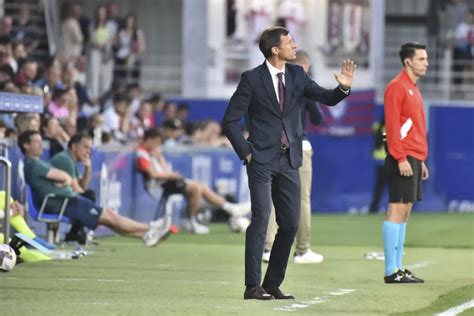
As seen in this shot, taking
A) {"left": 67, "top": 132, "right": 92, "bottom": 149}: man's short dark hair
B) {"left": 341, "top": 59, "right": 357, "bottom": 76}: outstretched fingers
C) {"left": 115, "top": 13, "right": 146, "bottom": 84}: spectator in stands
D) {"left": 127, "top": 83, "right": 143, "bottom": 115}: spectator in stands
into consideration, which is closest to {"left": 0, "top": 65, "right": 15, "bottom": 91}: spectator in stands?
{"left": 67, "top": 132, "right": 92, "bottom": 149}: man's short dark hair

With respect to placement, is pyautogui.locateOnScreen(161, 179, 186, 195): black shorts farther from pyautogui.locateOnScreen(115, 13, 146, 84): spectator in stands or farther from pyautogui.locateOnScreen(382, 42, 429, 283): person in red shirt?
pyautogui.locateOnScreen(382, 42, 429, 283): person in red shirt

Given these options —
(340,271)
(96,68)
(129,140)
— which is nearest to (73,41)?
(96,68)

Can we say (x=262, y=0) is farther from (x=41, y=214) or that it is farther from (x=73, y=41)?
(x=41, y=214)

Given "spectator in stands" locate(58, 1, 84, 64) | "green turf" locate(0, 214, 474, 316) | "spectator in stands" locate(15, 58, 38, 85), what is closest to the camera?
"green turf" locate(0, 214, 474, 316)

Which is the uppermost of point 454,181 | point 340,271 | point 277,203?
point 277,203

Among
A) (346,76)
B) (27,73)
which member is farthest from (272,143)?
→ (27,73)

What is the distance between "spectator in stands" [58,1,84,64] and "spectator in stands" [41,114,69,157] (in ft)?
27.1

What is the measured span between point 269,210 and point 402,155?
199 cm

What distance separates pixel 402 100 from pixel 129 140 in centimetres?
1212

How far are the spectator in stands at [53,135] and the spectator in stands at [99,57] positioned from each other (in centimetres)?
918

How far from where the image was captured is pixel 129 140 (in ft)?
81.9

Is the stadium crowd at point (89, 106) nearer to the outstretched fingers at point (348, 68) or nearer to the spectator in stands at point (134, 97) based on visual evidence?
the spectator in stands at point (134, 97)

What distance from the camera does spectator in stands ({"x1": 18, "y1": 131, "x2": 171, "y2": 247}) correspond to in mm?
17156

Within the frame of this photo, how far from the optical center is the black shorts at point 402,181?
13273 millimetres
